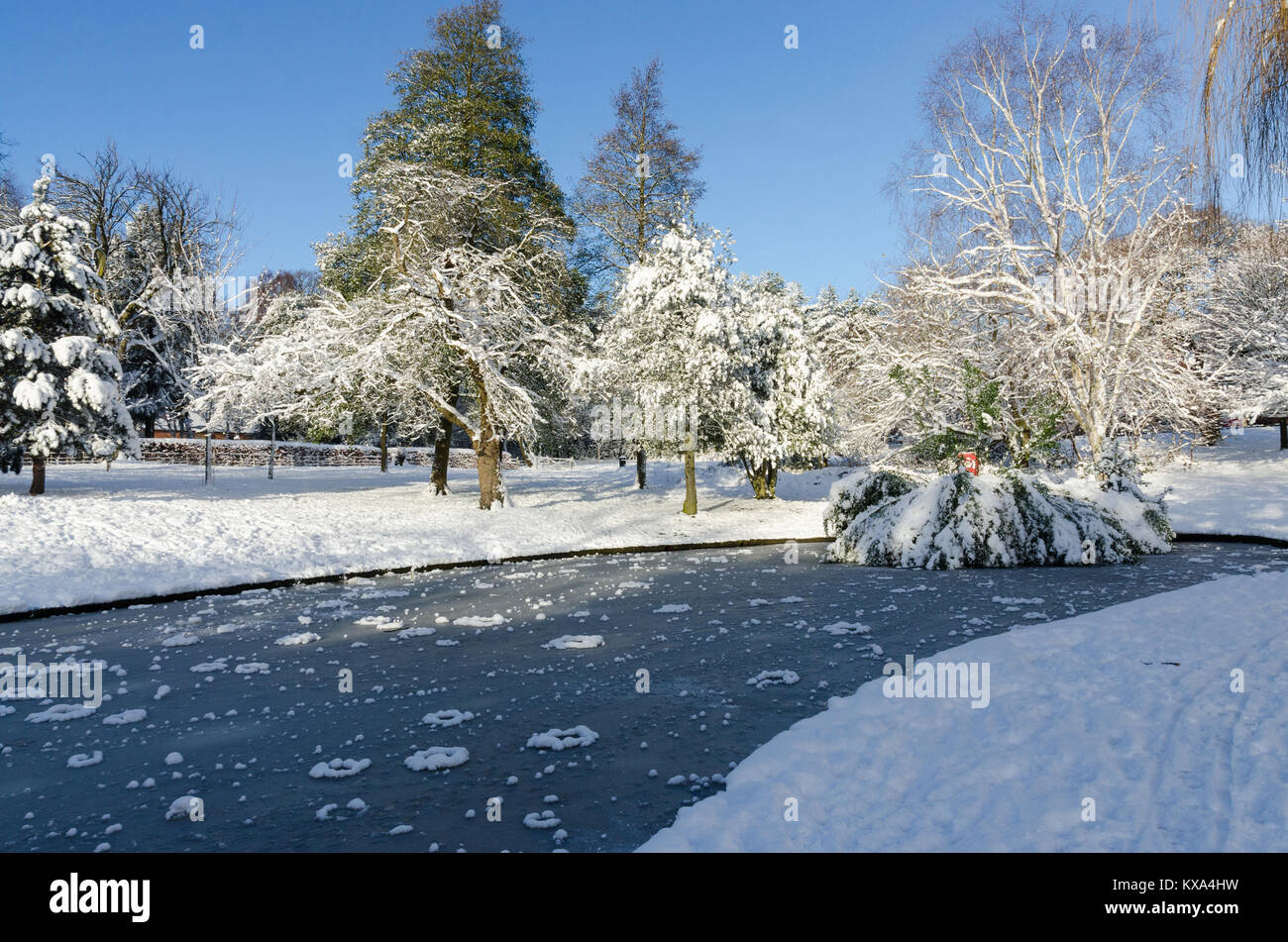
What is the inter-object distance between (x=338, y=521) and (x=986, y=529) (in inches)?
554

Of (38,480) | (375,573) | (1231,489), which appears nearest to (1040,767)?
(375,573)

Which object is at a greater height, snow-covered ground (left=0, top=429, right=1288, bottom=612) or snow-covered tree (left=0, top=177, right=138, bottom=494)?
snow-covered tree (left=0, top=177, right=138, bottom=494)

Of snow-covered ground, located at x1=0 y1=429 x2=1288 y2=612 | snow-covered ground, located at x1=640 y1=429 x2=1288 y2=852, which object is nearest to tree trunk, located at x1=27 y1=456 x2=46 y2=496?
snow-covered ground, located at x1=0 y1=429 x2=1288 y2=612

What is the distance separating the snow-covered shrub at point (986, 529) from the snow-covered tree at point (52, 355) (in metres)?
19.5

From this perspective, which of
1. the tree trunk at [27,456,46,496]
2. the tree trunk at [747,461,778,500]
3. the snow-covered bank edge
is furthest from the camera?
the tree trunk at [747,461,778,500]

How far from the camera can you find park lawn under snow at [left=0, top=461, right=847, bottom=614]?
1136 centimetres

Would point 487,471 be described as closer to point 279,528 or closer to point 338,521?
point 338,521

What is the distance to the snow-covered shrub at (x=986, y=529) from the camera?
44.6ft

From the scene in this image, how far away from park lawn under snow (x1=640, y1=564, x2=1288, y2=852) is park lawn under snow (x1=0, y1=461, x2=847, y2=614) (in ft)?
34.3

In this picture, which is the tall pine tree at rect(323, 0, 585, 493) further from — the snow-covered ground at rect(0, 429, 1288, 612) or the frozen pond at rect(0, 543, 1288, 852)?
the frozen pond at rect(0, 543, 1288, 852)

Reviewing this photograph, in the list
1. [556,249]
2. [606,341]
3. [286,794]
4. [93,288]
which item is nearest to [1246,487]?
[606,341]

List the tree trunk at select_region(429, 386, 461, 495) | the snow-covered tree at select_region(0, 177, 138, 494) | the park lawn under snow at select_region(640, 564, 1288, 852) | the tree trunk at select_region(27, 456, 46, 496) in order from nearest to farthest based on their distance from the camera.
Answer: the park lawn under snow at select_region(640, 564, 1288, 852), the snow-covered tree at select_region(0, 177, 138, 494), the tree trunk at select_region(27, 456, 46, 496), the tree trunk at select_region(429, 386, 461, 495)

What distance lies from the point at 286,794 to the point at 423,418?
68.1 feet

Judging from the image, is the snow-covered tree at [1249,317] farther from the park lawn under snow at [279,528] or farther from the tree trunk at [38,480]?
the tree trunk at [38,480]
